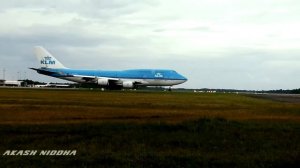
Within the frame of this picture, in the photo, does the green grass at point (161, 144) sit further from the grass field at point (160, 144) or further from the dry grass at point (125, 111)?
the dry grass at point (125, 111)

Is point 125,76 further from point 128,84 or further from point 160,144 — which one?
point 160,144

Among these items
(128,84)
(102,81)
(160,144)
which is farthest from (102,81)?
(160,144)

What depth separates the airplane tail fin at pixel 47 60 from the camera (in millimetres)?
94000

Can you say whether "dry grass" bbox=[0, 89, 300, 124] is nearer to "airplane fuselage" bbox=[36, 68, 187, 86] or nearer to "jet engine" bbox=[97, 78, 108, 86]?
"jet engine" bbox=[97, 78, 108, 86]

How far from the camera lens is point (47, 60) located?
94438 millimetres

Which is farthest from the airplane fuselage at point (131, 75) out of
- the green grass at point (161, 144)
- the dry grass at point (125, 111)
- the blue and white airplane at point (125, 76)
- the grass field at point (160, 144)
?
the green grass at point (161, 144)

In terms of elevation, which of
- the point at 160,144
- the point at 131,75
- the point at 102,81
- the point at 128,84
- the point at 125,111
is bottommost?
the point at 160,144

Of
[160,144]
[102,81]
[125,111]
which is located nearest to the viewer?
[160,144]

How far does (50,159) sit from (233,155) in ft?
16.8

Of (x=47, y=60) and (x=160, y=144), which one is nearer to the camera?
(x=160, y=144)

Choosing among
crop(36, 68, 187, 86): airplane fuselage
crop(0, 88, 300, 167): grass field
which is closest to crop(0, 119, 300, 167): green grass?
crop(0, 88, 300, 167): grass field

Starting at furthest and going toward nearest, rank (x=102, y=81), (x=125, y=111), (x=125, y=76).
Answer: (x=125, y=76) < (x=102, y=81) < (x=125, y=111)

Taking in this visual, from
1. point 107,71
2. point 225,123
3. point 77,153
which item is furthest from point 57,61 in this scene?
point 77,153

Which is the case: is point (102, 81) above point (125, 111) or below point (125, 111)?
above
